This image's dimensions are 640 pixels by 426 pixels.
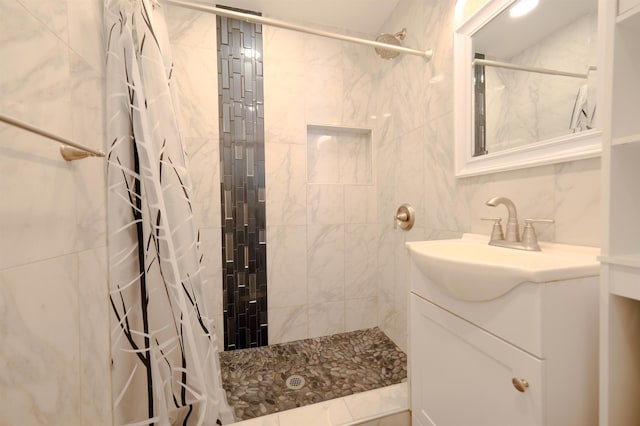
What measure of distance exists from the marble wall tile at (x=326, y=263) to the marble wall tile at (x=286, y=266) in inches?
2.1

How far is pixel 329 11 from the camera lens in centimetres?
178

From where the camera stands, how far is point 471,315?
71cm

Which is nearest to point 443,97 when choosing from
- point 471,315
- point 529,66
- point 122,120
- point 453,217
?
point 529,66

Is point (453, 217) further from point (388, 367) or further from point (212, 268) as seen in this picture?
point (212, 268)

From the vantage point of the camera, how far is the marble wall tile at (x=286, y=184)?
1836mm

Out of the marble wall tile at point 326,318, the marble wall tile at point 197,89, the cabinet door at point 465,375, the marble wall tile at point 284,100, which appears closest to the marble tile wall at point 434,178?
the marble wall tile at point 326,318

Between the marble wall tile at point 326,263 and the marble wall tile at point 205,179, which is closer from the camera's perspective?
the marble wall tile at point 205,179

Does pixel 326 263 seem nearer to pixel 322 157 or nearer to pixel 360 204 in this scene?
pixel 360 204

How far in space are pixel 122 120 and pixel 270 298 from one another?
1396 millimetres

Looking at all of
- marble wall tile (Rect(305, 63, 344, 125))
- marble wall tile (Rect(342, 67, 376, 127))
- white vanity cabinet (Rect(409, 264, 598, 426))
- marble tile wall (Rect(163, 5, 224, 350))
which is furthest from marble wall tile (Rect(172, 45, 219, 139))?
white vanity cabinet (Rect(409, 264, 598, 426))

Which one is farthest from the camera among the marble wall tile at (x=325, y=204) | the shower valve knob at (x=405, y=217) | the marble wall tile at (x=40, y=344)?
the marble wall tile at (x=325, y=204)

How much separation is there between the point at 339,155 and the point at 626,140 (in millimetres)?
1655

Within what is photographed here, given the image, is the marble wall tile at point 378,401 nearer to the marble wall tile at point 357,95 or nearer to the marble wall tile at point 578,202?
the marble wall tile at point 578,202

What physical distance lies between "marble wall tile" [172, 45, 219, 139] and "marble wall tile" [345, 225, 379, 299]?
127cm
